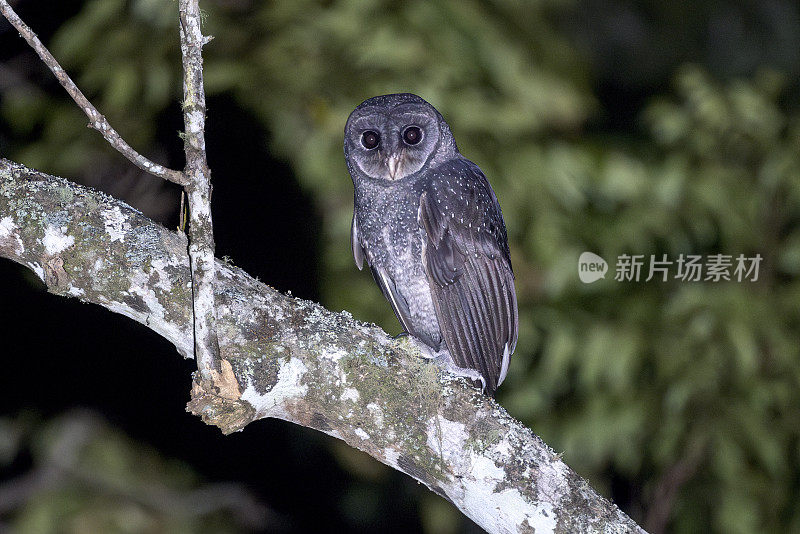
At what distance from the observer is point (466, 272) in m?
2.61

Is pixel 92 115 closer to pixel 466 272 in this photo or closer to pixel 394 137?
pixel 394 137

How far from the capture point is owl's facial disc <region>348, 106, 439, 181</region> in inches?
100

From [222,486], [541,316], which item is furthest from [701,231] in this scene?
[222,486]

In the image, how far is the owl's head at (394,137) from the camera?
2.54 meters

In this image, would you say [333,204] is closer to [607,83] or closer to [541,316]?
[541,316]

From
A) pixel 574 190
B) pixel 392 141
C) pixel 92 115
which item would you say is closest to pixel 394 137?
pixel 392 141

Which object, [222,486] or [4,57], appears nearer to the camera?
[4,57]

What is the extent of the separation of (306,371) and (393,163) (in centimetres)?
101

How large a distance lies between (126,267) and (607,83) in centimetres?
485

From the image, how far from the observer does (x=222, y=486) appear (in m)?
4.69

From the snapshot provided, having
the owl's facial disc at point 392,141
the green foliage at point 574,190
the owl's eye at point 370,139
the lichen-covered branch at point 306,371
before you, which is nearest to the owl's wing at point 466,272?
the owl's facial disc at point 392,141

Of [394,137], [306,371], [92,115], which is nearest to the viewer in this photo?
[92,115]

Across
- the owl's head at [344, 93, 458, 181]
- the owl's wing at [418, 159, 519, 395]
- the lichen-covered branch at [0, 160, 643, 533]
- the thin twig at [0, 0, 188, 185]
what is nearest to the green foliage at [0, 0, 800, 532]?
the owl's head at [344, 93, 458, 181]

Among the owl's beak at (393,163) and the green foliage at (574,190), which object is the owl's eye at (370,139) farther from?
the green foliage at (574,190)
